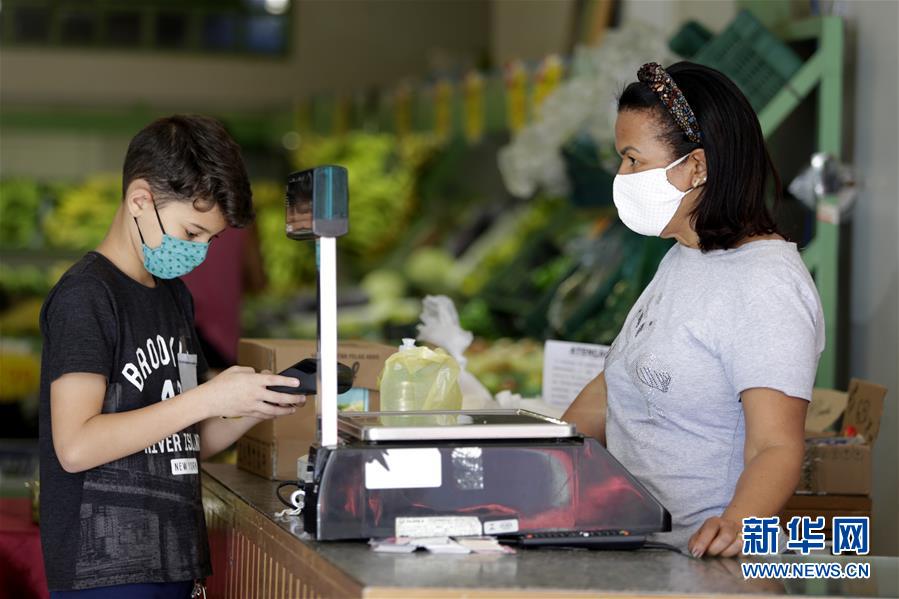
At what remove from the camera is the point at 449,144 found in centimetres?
800

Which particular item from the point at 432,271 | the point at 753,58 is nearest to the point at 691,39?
the point at 753,58

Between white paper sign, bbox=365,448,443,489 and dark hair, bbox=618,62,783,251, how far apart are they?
28.1 inches

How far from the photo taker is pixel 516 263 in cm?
679

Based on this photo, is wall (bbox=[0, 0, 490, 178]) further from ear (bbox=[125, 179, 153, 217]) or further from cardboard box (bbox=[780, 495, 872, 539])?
ear (bbox=[125, 179, 153, 217])

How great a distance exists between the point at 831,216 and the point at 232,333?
7.94ft

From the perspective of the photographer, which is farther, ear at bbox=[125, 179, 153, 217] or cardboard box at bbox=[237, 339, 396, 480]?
cardboard box at bbox=[237, 339, 396, 480]

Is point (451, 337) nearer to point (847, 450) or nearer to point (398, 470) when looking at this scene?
point (847, 450)

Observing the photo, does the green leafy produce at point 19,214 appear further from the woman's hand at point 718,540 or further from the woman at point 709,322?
the woman's hand at point 718,540

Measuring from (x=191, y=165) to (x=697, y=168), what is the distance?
96 centimetres

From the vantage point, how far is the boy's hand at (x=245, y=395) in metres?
2.26

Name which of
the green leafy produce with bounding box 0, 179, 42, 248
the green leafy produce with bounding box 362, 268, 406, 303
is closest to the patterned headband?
the green leafy produce with bounding box 362, 268, 406, 303

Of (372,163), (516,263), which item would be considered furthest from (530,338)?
(372,163)

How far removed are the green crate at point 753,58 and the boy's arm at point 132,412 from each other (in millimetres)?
2377

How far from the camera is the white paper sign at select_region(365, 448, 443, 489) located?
6.69 feet
